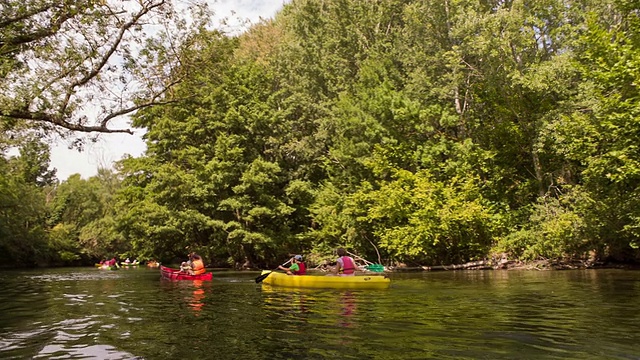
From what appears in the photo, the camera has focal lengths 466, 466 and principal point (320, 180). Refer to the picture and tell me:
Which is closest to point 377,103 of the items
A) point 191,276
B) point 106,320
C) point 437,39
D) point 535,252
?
point 437,39

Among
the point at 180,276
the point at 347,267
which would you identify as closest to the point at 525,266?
the point at 347,267

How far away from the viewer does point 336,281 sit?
1513cm

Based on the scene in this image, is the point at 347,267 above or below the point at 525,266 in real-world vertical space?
above

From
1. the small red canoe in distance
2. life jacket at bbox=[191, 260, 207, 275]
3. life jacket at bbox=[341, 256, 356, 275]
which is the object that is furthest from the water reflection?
life jacket at bbox=[341, 256, 356, 275]

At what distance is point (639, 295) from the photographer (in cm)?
1130

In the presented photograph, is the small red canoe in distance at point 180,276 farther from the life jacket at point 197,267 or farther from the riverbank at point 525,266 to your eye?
the riverbank at point 525,266

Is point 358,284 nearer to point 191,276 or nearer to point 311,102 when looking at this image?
point 191,276

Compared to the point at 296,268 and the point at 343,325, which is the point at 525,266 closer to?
the point at 296,268

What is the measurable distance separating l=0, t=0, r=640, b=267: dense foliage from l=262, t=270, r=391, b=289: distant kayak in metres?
7.16

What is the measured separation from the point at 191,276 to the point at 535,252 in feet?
53.6

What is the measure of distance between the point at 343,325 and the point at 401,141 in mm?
21844

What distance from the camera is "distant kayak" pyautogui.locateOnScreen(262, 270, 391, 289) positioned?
14695 mm

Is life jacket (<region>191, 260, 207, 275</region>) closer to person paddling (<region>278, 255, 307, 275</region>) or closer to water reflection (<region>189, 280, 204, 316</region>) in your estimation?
water reflection (<region>189, 280, 204, 316</region>)

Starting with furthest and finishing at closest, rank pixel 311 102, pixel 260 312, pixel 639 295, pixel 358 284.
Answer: pixel 311 102
pixel 358 284
pixel 639 295
pixel 260 312
